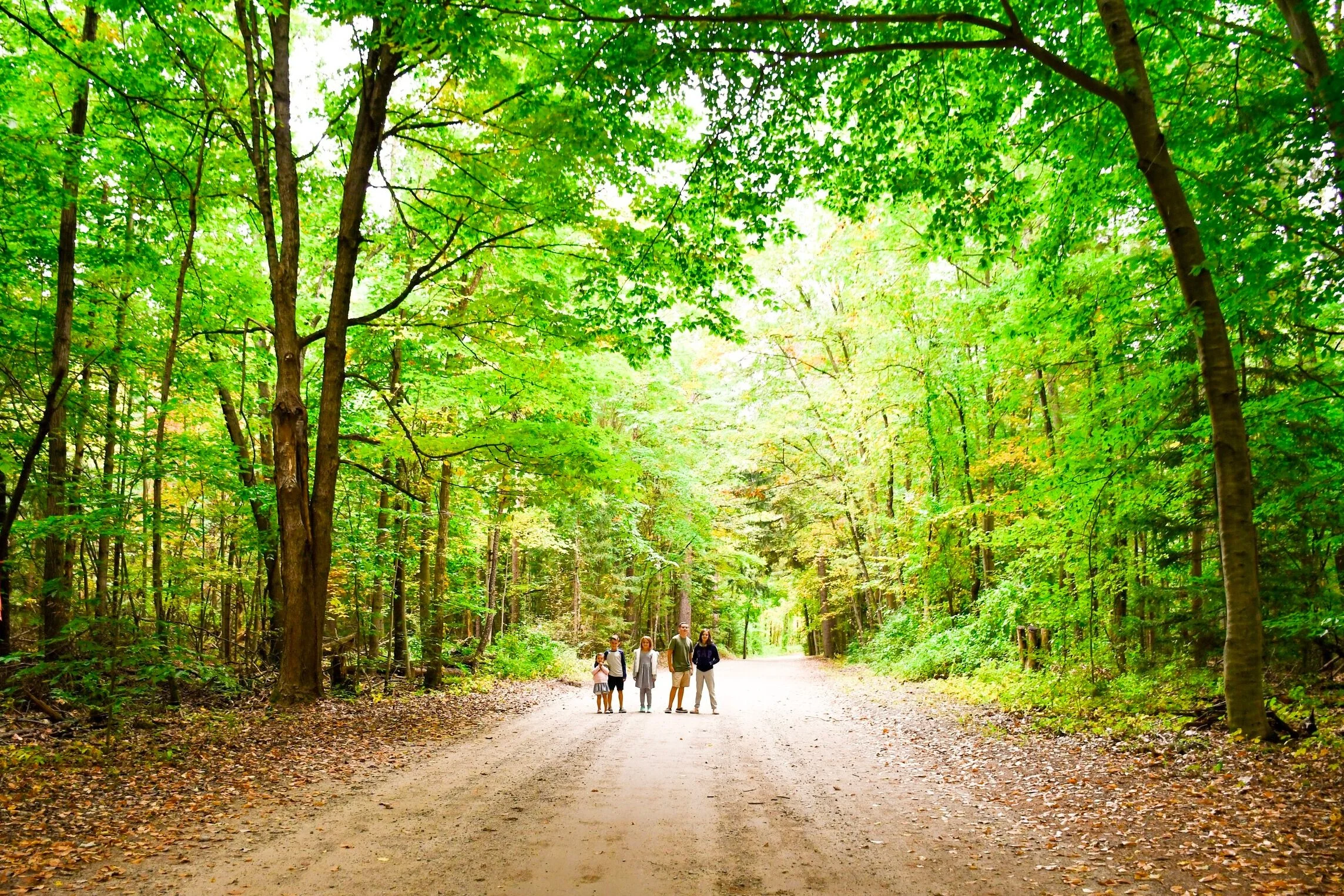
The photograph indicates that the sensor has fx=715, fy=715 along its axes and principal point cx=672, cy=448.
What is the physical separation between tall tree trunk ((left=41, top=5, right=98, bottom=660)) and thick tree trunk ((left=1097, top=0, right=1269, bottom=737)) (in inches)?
477

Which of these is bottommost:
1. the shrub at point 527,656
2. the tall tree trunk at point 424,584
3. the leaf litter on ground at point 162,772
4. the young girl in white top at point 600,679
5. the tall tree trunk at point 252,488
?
the shrub at point 527,656

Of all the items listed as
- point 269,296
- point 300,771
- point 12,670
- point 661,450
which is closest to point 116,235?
point 269,296

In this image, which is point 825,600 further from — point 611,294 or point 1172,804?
point 1172,804

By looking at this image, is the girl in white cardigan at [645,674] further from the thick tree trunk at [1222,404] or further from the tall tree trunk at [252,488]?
the thick tree trunk at [1222,404]

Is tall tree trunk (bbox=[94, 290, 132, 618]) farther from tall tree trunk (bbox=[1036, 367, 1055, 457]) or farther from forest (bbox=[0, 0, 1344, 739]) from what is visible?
tall tree trunk (bbox=[1036, 367, 1055, 457])

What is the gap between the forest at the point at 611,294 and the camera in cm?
759

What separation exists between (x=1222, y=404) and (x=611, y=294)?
26.8 feet

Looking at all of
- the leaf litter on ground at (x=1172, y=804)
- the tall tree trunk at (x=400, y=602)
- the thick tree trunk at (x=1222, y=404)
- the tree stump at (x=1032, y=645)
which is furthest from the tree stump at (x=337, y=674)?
the thick tree trunk at (x=1222, y=404)

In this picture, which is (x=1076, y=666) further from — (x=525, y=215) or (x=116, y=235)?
(x=116, y=235)

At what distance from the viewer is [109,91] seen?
10.3 meters

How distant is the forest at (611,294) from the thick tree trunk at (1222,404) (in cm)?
4

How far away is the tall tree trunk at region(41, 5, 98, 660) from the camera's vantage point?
348 inches

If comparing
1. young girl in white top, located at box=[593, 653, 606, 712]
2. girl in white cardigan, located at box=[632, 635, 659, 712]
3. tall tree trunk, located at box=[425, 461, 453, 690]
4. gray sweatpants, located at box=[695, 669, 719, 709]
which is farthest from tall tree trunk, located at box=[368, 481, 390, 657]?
gray sweatpants, located at box=[695, 669, 719, 709]

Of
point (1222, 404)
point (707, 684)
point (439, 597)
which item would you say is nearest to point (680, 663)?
point (707, 684)
